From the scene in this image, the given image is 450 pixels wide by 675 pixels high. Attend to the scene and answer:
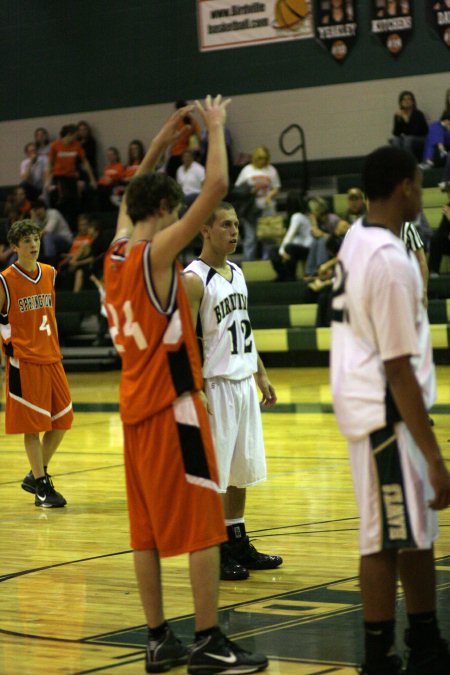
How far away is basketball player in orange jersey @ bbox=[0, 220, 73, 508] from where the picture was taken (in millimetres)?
7648

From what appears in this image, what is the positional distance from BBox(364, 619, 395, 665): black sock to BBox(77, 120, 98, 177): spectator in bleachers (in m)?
16.5

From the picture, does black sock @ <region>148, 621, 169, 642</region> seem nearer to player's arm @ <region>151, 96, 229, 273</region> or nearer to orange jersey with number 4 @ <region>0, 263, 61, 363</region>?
player's arm @ <region>151, 96, 229, 273</region>

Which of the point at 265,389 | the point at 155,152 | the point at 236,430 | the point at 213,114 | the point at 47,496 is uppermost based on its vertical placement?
the point at 213,114

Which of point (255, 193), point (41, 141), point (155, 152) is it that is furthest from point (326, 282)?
point (155, 152)

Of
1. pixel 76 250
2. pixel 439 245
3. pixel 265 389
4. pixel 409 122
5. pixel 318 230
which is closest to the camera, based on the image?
pixel 265 389

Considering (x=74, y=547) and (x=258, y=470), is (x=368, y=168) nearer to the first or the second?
(x=258, y=470)

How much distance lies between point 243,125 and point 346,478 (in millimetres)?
11662

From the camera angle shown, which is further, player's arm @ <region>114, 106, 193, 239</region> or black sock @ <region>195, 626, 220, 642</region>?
player's arm @ <region>114, 106, 193, 239</region>

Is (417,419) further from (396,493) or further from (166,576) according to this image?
(166,576)

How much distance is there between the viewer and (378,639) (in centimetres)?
359

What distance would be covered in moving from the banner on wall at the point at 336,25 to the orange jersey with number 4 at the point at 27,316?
1126cm

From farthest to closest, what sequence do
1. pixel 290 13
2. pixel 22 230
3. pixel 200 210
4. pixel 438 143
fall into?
pixel 290 13 < pixel 438 143 < pixel 22 230 < pixel 200 210

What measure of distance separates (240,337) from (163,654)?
1.91 meters

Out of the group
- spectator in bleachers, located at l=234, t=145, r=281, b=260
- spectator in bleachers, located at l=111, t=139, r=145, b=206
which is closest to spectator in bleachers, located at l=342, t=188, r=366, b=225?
spectator in bleachers, located at l=234, t=145, r=281, b=260
